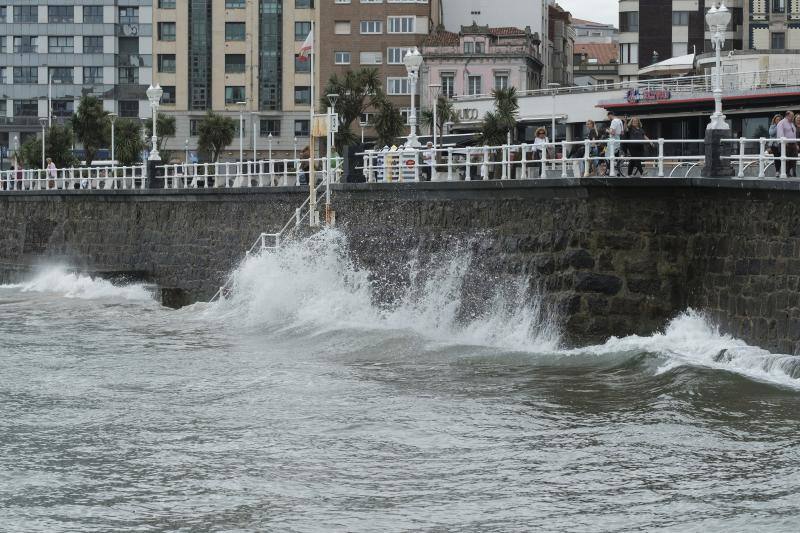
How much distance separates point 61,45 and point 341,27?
24539 millimetres

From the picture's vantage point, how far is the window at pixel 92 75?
346 feet

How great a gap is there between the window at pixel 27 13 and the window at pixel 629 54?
43.6 m

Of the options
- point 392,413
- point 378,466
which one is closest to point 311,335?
point 392,413

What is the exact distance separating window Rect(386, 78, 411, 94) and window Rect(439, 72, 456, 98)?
16.9ft

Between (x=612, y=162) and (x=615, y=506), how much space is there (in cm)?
1169

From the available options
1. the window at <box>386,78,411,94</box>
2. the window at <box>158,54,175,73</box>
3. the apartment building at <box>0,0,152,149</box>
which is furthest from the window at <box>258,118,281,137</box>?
the apartment building at <box>0,0,152,149</box>

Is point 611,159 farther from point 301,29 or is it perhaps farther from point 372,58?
point 301,29

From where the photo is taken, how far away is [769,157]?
23922 mm

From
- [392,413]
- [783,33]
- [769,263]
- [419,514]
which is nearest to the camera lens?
[419,514]

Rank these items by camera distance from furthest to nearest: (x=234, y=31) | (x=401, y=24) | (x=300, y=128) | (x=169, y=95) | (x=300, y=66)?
(x=169, y=95)
(x=300, y=128)
(x=234, y=31)
(x=300, y=66)
(x=401, y=24)

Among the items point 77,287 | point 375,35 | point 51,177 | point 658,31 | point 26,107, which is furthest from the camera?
point 26,107

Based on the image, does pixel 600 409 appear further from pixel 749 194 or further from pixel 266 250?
pixel 266 250

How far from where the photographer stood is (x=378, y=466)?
1794cm

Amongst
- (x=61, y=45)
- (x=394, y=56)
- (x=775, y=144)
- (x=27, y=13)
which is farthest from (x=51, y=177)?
(x=27, y=13)
